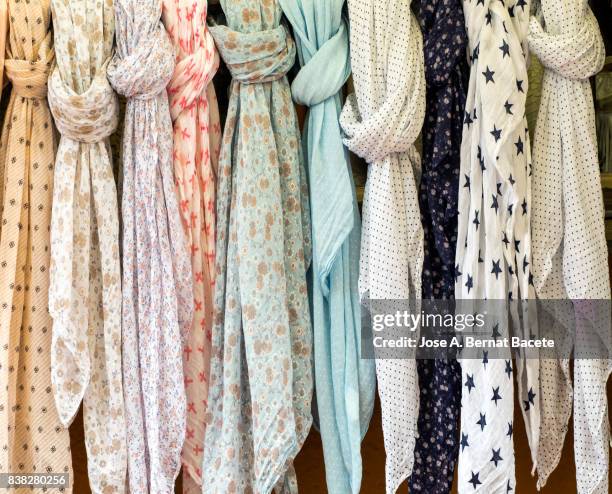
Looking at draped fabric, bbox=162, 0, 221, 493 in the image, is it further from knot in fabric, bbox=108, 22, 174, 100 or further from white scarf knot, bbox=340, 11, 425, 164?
white scarf knot, bbox=340, 11, 425, 164

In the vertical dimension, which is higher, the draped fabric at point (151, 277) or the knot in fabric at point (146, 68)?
the knot in fabric at point (146, 68)

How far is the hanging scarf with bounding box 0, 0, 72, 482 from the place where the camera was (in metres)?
1.22

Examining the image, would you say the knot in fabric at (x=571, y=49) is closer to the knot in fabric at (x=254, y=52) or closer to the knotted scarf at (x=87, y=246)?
the knot in fabric at (x=254, y=52)

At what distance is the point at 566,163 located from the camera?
1.23 m

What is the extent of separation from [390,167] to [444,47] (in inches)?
8.6

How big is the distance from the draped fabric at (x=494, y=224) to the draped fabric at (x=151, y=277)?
1.57 feet

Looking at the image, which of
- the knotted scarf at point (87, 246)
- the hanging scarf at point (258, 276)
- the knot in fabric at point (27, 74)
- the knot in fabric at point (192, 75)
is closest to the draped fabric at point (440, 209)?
the hanging scarf at point (258, 276)

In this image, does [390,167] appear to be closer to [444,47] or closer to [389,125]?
[389,125]

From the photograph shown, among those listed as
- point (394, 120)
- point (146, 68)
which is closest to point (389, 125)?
point (394, 120)

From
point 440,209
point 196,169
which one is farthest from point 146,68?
point 440,209

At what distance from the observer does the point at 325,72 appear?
1.24 meters

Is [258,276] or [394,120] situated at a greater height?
[394,120]

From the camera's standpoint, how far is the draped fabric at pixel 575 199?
120 centimetres

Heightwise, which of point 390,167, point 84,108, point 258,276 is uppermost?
point 84,108
